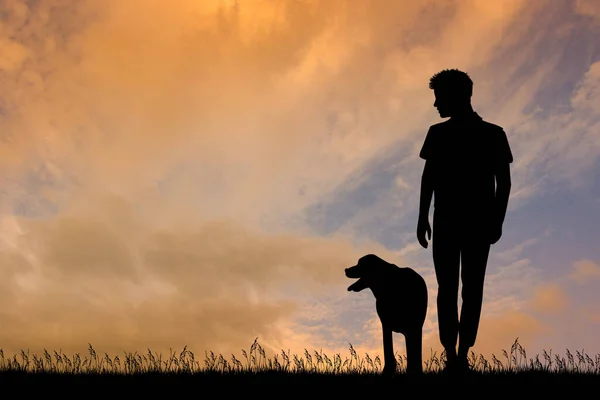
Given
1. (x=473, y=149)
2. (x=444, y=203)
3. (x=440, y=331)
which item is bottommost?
(x=440, y=331)

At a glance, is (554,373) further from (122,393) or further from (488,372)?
(122,393)

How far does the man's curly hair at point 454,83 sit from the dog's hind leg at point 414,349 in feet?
12.3

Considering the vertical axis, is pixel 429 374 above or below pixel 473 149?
below

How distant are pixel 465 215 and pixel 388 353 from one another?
2625 mm

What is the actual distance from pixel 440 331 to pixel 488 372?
1.76m

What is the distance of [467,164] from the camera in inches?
365

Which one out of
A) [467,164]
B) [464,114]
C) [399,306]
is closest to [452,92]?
[464,114]

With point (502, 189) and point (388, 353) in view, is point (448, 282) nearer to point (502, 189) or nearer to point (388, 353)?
point (502, 189)

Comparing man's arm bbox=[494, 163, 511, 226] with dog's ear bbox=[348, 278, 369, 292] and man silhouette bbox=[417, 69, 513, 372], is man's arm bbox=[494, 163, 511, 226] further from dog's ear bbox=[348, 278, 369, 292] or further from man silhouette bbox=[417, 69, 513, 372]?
dog's ear bbox=[348, 278, 369, 292]

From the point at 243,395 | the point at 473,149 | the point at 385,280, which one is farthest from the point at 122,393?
the point at 473,149

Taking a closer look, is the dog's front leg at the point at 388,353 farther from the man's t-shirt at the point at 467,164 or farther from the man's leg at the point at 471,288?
the man's t-shirt at the point at 467,164

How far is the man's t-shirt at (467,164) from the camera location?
362 inches

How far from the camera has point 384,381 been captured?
9195 millimetres


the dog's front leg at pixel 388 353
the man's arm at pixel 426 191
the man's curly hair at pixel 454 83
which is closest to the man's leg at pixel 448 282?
the man's arm at pixel 426 191
